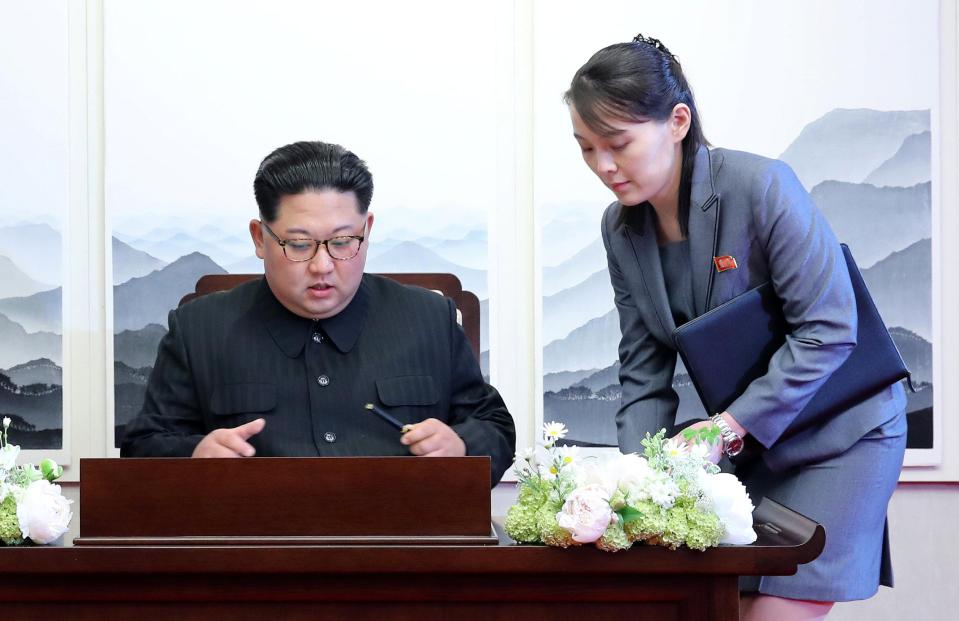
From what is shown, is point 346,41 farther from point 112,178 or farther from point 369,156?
point 112,178

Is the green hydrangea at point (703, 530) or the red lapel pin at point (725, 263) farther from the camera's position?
the red lapel pin at point (725, 263)

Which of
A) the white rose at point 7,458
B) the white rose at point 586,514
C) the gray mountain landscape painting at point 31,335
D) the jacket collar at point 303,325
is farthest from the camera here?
the gray mountain landscape painting at point 31,335

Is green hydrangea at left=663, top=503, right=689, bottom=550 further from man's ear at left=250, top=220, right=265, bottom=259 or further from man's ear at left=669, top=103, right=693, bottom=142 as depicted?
man's ear at left=250, top=220, right=265, bottom=259

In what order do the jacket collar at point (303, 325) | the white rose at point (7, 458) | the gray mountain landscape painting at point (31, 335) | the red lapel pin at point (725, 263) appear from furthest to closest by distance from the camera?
1. the gray mountain landscape painting at point (31, 335)
2. the jacket collar at point (303, 325)
3. the red lapel pin at point (725, 263)
4. the white rose at point (7, 458)

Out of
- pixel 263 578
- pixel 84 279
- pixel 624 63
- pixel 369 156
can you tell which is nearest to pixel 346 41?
pixel 369 156

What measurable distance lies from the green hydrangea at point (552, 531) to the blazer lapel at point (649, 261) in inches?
25.3

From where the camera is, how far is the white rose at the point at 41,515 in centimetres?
142

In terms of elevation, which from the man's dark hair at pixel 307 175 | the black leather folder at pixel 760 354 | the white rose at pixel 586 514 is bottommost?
the white rose at pixel 586 514

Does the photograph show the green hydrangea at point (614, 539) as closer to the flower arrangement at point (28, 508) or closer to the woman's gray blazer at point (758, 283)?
the woman's gray blazer at point (758, 283)

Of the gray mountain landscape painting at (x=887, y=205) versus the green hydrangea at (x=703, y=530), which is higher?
the gray mountain landscape painting at (x=887, y=205)

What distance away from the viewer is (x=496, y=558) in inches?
54.8

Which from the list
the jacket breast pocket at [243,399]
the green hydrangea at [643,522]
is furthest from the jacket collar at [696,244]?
the jacket breast pocket at [243,399]

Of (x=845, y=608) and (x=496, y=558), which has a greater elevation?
(x=496, y=558)

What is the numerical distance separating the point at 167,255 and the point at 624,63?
1793mm
